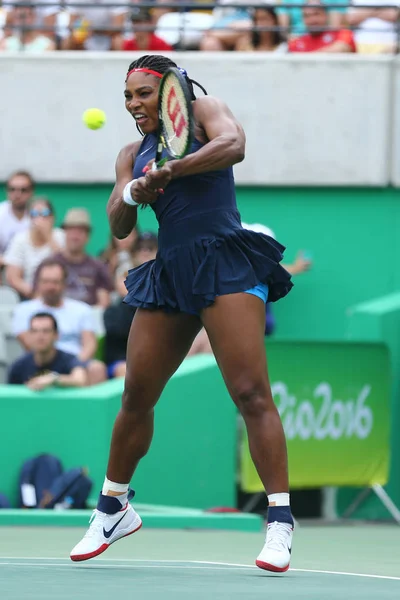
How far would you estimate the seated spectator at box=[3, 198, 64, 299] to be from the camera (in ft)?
36.7

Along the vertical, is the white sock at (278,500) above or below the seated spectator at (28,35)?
below

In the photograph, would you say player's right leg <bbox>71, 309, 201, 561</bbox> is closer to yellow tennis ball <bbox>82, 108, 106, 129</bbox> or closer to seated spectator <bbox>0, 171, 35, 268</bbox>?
yellow tennis ball <bbox>82, 108, 106, 129</bbox>

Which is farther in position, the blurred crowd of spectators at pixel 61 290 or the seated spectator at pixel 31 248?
the seated spectator at pixel 31 248

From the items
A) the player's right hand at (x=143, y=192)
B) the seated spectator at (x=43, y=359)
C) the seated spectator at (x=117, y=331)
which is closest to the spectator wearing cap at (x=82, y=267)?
the seated spectator at (x=117, y=331)

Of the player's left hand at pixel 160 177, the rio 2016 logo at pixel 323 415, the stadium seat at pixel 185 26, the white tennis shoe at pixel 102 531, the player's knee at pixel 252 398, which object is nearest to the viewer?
the player's left hand at pixel 160 177

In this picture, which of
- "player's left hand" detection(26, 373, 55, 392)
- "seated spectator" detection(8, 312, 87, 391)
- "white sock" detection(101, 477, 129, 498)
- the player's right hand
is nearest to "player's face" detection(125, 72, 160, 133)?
the player's right hand

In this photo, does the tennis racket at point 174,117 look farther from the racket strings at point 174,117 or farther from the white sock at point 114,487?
the white sock at point 114,487

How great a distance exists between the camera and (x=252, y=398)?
5.17 m

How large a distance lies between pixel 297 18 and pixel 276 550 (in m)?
8.33

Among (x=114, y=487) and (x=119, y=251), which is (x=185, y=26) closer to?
(x=119, y=251)

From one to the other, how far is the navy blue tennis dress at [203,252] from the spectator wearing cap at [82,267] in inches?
226

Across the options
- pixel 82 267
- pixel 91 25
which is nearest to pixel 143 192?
pixel 82 267

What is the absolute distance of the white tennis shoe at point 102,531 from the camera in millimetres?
5457

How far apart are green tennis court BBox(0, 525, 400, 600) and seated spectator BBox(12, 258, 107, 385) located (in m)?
2.42
